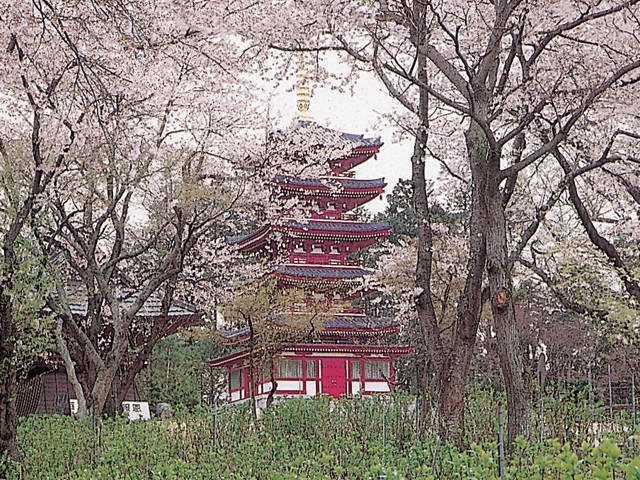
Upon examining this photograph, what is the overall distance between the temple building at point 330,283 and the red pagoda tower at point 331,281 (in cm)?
3

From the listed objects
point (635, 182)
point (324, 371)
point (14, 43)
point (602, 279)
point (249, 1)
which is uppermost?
point (249, 1)

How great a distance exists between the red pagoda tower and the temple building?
0.03 metres

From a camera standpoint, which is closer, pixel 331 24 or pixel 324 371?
pixel 331 24

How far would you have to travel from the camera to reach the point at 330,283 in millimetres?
26859

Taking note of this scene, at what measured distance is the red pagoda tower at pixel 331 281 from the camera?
26.4 m

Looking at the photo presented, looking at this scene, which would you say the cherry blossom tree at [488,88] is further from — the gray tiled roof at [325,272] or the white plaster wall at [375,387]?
the white plaster wall at [375,387]

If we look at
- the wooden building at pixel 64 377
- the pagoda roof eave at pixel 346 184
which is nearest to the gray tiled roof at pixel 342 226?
the pagoda roof eave at pixel 346 184

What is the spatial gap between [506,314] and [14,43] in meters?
6.25

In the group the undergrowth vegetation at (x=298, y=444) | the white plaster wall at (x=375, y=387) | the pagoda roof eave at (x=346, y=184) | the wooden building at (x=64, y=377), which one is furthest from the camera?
the white plaster wall at (x=375, y=387)

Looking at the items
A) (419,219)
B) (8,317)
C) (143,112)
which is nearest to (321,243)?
(143,112)

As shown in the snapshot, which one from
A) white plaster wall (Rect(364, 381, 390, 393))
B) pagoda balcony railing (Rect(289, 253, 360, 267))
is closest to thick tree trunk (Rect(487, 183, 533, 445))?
pagoda balcony railing (Rect(289, 253, 360, 267))

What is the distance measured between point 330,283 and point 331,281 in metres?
0.09

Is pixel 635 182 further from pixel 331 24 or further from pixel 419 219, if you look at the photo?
pixel 331 24

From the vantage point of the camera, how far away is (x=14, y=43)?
32.3 ft
